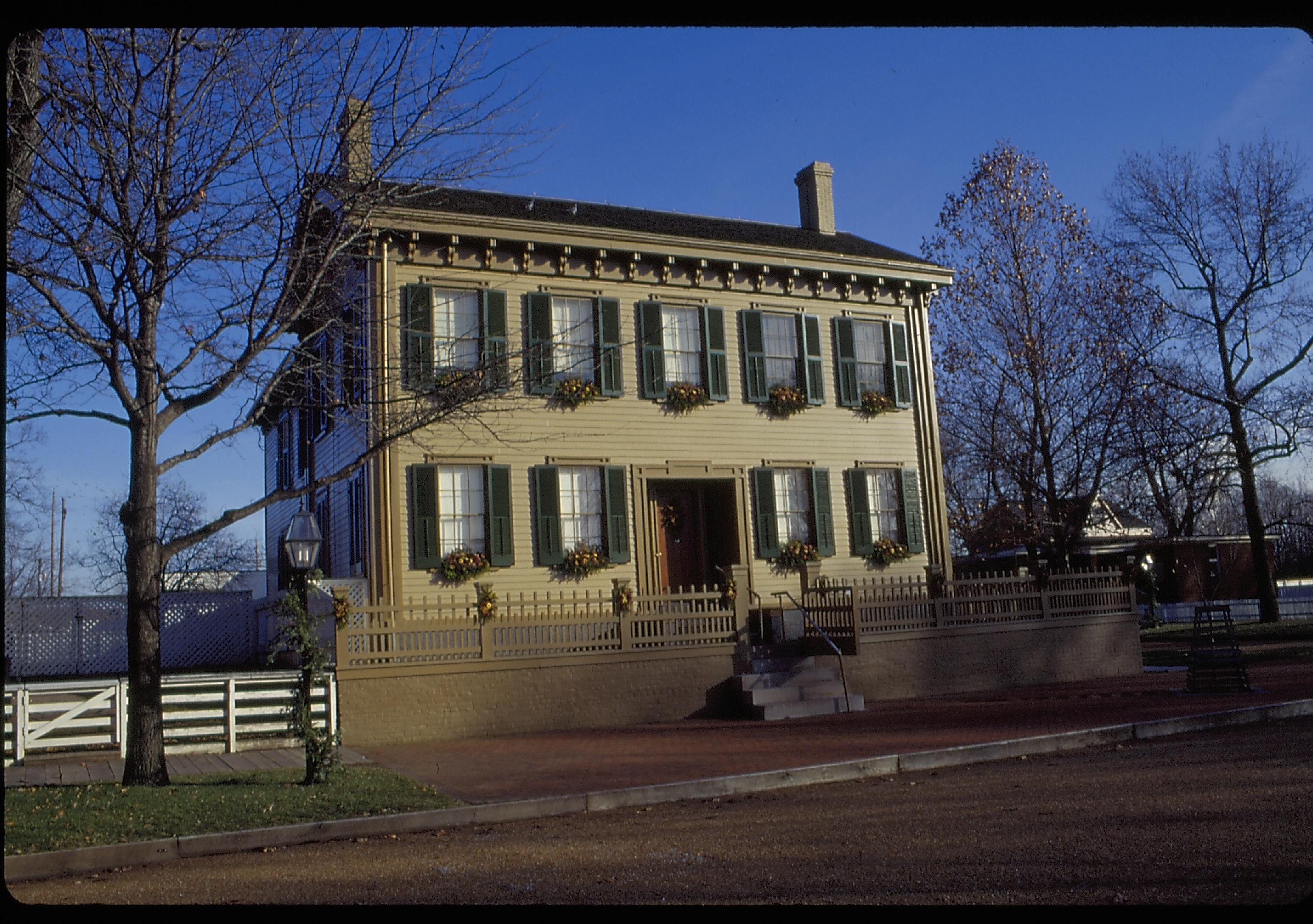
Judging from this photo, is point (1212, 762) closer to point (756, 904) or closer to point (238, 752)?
point (756, 904)

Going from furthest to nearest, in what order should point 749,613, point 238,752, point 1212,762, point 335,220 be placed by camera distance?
point 749,613, point 238,752, point 335,220, point 1212,762

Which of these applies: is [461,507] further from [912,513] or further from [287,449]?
[287,449]

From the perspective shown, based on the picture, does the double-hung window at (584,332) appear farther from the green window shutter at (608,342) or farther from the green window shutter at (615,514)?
the green window shutter at (615,514)

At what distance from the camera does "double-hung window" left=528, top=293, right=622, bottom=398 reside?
1698 cm

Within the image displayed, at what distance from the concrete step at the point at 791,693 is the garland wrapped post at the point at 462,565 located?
4.39 meters

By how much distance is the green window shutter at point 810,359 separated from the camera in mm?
19109

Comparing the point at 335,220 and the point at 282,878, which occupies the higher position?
the point at 335,220

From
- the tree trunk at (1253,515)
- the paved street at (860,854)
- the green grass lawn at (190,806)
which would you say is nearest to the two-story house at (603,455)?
the green grass lawn at (190,806)

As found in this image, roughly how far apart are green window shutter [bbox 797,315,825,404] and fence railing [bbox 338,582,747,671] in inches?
192

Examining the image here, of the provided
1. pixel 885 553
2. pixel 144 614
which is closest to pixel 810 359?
pixel 885 553

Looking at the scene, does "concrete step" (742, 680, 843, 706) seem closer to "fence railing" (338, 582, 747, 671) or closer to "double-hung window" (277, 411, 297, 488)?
"fence railing" (338, 582, 747, 671)

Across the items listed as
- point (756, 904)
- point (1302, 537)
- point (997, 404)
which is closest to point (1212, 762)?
point (756, 904)

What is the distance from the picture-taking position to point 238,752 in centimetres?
1267
